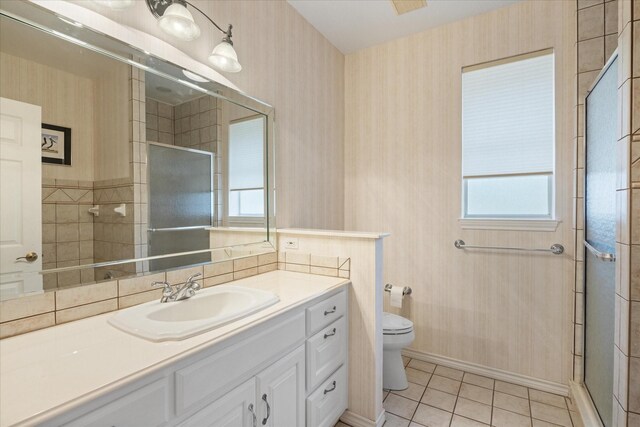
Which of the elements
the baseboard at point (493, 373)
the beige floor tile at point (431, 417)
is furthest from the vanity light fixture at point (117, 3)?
the baseboard at point (493, 373)

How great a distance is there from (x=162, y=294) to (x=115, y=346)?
1.45 ft

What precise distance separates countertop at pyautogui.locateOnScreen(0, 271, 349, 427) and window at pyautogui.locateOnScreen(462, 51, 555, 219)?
190 cm

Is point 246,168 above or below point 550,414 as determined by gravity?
above

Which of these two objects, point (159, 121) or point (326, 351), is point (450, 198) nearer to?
point (326, 351)

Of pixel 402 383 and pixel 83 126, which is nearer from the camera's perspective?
pixel 83 126

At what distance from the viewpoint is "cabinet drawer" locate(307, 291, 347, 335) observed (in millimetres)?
1419

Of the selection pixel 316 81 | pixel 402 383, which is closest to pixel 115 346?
pixel 402 383

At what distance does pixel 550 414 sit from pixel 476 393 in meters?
0.40

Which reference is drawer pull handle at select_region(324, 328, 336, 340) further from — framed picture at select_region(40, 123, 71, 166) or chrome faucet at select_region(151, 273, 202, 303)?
framed picture at select_region(40, 123, 71, 166)

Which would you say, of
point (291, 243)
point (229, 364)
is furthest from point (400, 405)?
point (229, 364)

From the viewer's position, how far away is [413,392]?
81.7 inches

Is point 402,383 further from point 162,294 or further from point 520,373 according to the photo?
point 162,294

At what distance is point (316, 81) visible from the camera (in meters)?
2.45

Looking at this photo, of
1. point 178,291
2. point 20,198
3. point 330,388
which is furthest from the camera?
point 330,388
